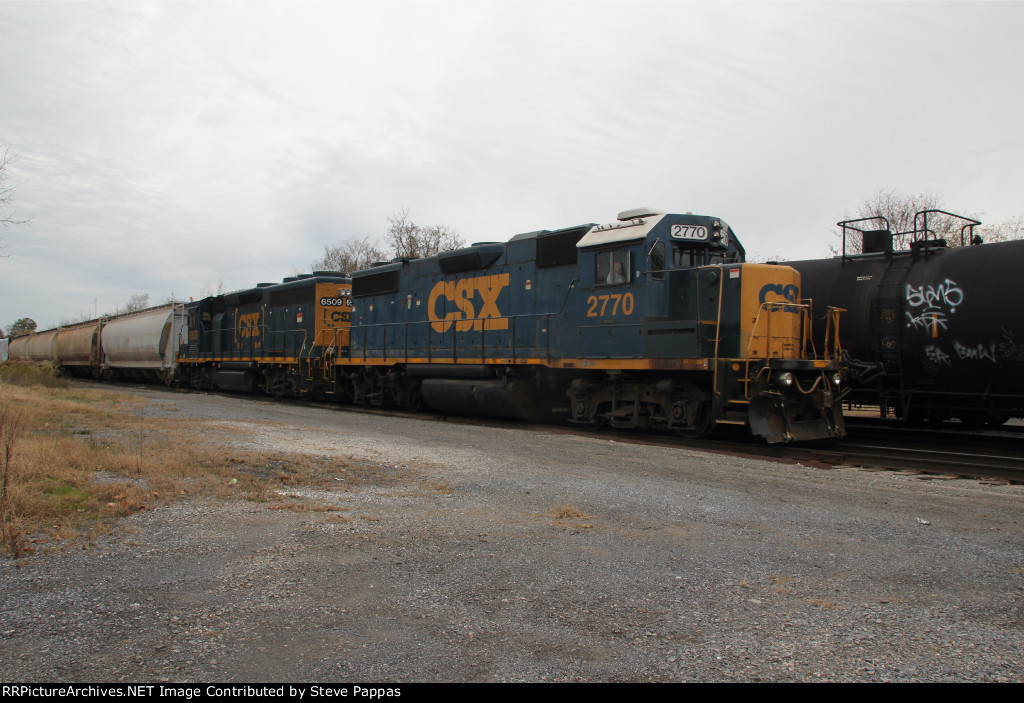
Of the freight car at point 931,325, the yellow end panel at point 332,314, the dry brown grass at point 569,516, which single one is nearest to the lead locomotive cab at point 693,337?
the freight car at point 931,325

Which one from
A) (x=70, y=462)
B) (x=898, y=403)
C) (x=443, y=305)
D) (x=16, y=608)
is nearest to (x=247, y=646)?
(x=16, y=608)

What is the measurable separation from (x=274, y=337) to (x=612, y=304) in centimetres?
1392

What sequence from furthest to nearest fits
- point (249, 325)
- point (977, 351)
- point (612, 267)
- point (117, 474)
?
1. point (249, 325)
2. point (612, 267)
3. point (977, 351)
4. point (117, 474)

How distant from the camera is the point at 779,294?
10.8 m

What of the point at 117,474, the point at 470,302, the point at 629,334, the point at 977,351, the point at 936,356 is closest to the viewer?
the point at 117,474

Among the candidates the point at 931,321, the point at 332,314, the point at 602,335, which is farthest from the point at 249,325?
the point at 931,321

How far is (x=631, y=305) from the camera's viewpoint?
11547 millimetres

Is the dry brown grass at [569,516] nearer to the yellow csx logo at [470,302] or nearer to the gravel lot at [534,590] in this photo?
the gravel lot at [534,590]

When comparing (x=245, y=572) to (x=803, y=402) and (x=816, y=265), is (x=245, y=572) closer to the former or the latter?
(x=803, y=402)

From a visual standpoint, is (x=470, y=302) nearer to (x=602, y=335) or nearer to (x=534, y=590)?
(x=602, y=335)

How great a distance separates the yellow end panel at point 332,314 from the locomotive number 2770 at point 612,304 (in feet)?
31.2

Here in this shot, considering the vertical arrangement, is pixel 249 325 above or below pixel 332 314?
below

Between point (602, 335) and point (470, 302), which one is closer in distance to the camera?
point (602, 335)

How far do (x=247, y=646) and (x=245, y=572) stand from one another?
3.42 feet
